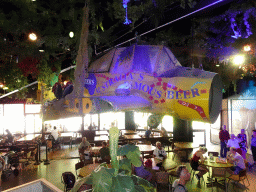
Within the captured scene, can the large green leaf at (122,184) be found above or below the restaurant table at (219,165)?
above

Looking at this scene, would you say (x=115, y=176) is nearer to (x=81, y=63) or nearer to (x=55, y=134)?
(x=81, y=63)

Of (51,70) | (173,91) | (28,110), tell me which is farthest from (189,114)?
(28,110)

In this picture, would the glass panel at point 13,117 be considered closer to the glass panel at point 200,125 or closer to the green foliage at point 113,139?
the glass panel at point 200,125

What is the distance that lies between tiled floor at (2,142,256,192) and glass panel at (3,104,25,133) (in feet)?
13.5

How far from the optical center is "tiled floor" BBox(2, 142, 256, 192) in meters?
7.92

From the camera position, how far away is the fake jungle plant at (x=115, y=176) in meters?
1.65

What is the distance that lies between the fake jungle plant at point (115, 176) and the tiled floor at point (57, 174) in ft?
21.0

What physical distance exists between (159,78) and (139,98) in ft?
1.31

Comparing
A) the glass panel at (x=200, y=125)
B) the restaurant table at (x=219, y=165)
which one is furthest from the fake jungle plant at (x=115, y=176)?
the glass panel at (x=200, y=125)

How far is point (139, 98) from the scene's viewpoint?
3.03 meters

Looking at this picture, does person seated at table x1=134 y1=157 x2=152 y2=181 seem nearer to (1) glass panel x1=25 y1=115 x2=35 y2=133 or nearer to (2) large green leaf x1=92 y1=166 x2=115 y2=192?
(2) large green leaf x1=92 y1=166 x2=115 y2=192

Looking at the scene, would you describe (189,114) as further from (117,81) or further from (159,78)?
(117,81)

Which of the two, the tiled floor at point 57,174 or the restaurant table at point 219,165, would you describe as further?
the tiled floor at point 57,174

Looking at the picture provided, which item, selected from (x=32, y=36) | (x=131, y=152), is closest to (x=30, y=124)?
(x=32, y=36)
